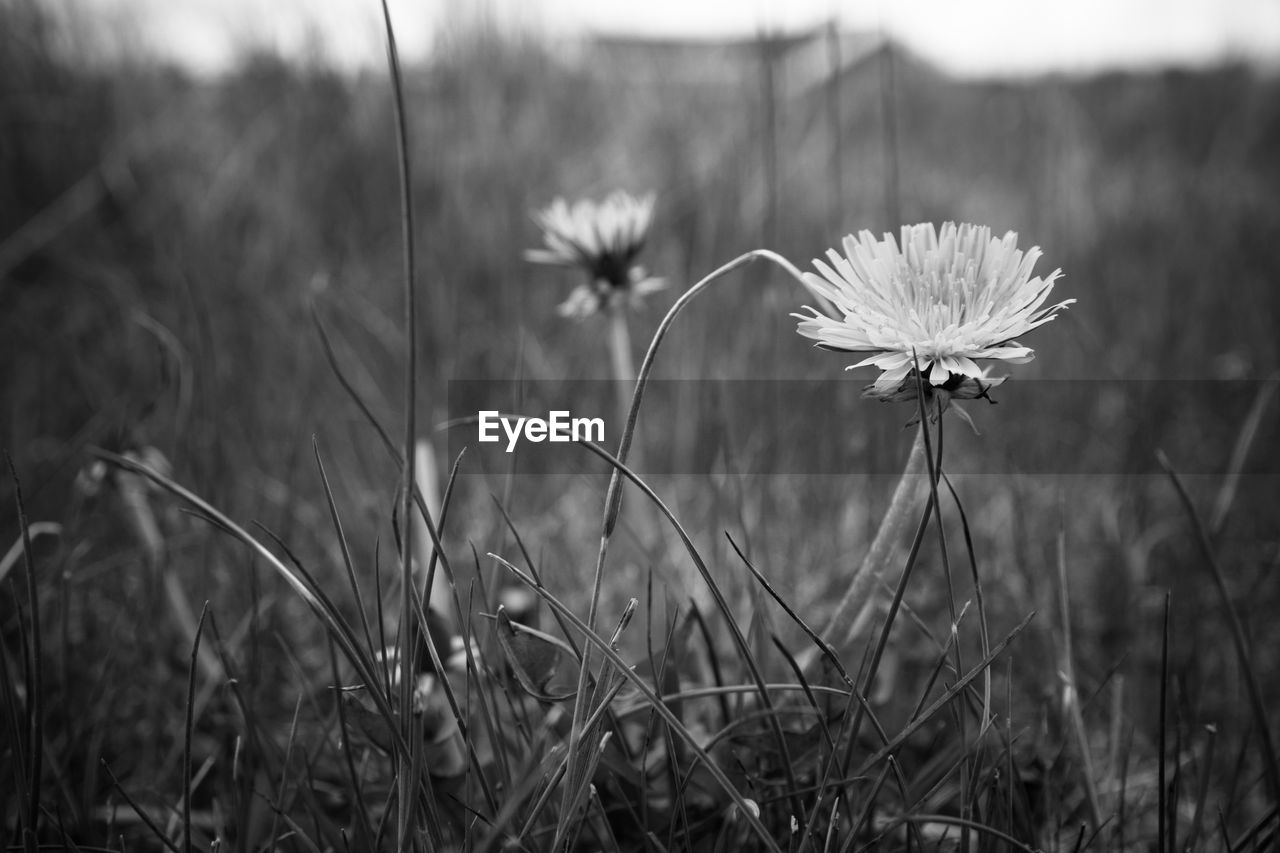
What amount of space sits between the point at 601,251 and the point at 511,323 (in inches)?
32.4

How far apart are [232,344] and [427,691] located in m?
1.00

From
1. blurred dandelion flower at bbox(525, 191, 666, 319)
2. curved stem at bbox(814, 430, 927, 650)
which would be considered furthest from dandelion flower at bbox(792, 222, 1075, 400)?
blurred dandelion flower at bbox(525, 191, 666, 319)

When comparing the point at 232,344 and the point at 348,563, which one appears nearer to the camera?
the point at 348,563

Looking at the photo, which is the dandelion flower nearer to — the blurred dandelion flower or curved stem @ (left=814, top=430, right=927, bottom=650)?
curved stem @ (left=814, top=430, right=927, bottom=650)

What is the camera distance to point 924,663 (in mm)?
866

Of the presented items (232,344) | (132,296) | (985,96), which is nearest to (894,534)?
(232,344)

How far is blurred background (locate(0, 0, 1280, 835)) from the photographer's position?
867mm

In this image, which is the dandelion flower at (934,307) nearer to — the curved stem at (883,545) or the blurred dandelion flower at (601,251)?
A: the curved stem at (883,545)

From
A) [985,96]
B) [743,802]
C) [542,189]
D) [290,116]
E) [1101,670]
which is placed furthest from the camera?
[985,96]

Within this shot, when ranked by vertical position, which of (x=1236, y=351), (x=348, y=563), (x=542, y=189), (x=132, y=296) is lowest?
(x=348, y=563)

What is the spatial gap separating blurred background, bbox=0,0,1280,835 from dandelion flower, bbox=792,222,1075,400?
0.72 ft

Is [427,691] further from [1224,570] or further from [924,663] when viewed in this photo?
[1224,570]

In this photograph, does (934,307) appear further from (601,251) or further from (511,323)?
(511,323)

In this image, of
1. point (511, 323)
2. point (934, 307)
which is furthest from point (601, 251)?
point (511, 323)
